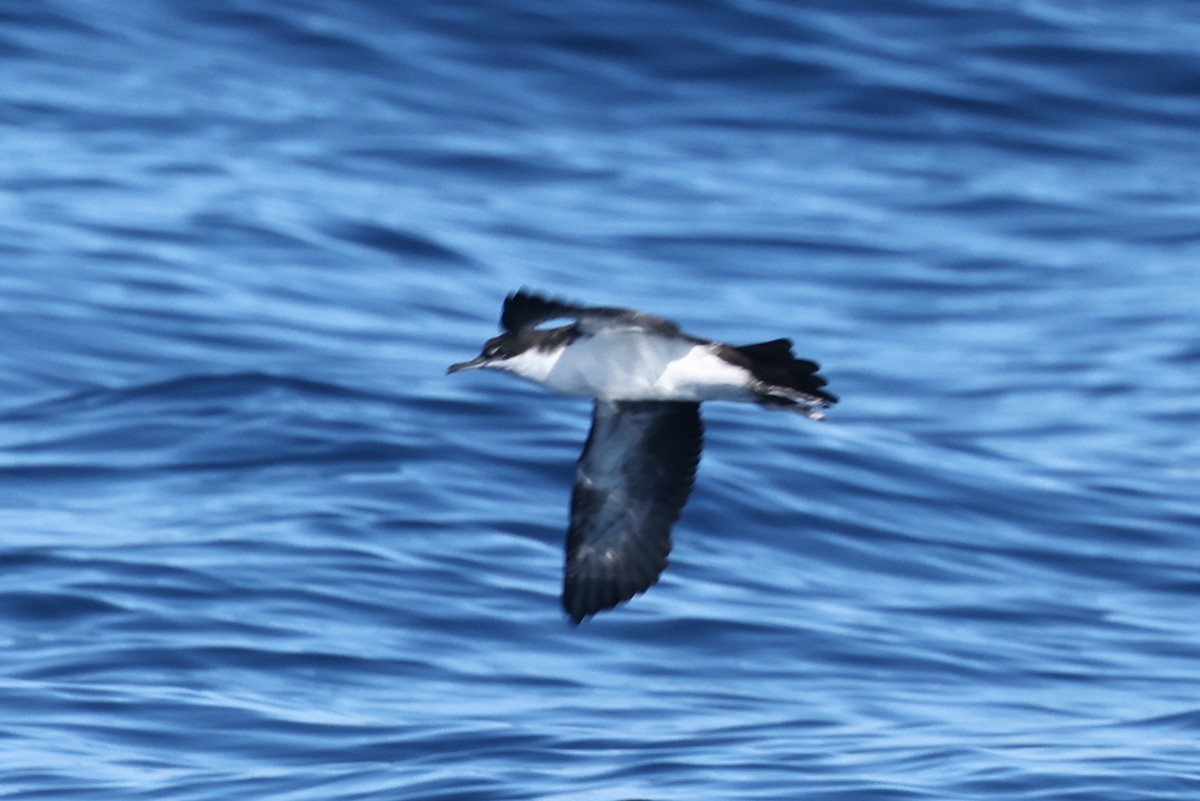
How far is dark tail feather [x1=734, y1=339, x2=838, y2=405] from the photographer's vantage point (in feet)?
21.8

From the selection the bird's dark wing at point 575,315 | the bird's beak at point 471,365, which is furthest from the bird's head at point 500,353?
the bird's dark wing at point 575,315

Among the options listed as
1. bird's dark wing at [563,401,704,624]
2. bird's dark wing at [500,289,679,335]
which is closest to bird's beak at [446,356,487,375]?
bird's dark wing at [500,289,679,335]

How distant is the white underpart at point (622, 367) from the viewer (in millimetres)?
6848

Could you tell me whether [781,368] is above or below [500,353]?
above

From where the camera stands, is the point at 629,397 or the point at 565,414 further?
the point at 565,414

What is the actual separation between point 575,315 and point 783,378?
2.34 feet

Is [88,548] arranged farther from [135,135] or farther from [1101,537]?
[135,135]

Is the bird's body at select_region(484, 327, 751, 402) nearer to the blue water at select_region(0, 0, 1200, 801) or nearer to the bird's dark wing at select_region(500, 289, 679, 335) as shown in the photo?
the bird's dark wing at select_region(500, 289, 679, 335)

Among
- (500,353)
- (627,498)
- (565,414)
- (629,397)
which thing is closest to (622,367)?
(629,397)

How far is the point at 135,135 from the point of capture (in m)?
Result: 16.7

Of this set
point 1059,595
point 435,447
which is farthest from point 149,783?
point 1059,595

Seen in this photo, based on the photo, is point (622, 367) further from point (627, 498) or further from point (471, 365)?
point (627, 498)

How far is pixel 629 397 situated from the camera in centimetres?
709

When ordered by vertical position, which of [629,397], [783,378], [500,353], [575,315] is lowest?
[629,397]
